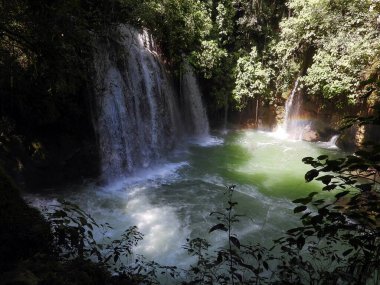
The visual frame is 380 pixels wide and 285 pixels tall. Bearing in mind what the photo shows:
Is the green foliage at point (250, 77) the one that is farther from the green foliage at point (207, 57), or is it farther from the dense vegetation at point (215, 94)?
the green foliage at point (207, 57)

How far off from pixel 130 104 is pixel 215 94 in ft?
16.4

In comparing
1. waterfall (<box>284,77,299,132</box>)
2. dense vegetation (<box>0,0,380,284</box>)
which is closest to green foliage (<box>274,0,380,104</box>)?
dense vegetation (<box>0,0,380,284</box>)

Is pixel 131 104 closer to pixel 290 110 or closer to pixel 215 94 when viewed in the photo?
pixel 215 94

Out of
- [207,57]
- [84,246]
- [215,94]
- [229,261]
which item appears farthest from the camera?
[215,94]

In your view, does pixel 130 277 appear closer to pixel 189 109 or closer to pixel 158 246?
pixel 158 246

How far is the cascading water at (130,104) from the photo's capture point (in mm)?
9031

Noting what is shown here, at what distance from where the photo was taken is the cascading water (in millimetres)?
9031

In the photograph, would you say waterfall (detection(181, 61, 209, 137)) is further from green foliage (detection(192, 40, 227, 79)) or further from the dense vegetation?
the dense vegetation

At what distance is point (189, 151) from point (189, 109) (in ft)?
7.24

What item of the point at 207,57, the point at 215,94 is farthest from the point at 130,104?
the point at 215,94

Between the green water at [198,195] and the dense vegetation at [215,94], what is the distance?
463mm

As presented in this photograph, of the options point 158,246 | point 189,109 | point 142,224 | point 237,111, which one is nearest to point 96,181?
point 142,224

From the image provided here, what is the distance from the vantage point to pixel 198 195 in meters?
8.59

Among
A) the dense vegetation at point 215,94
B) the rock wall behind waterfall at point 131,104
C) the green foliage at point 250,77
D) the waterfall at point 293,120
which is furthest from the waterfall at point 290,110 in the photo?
the rock wall behind waterfall at point 131,104
